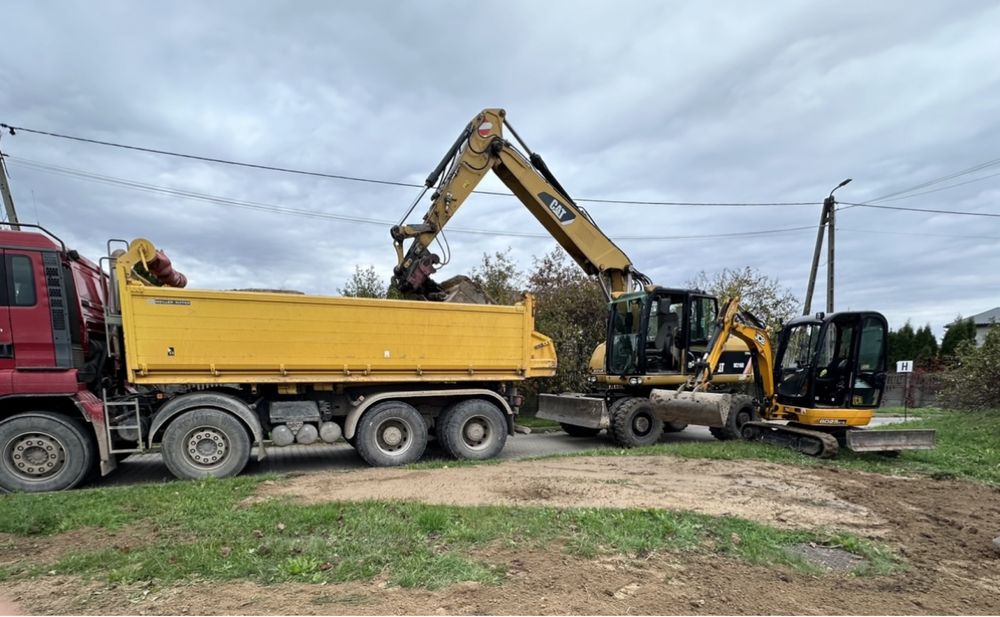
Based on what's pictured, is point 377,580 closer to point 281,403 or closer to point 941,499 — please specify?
point 281,403

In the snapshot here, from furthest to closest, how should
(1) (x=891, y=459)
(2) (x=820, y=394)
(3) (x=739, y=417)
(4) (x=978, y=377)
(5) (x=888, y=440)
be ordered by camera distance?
(4) (x=978, y=377) → (3) (x=739, y=417) → (2) (x=820, y=394) → (1) (x=891, y=459) → (5) (x=888, y=440)

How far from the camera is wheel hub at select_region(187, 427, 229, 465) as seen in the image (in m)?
6.88

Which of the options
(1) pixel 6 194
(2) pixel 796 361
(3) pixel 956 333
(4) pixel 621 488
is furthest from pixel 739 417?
(3) pixel 956 333

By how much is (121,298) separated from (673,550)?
6718mm

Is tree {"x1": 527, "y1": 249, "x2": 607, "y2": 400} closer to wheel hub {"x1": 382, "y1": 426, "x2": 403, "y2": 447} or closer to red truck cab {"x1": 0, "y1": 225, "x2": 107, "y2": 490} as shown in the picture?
wheel hub {"x1": 382, "y1": 426, "x2": 403, "y2": 447}

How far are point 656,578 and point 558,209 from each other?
762cm

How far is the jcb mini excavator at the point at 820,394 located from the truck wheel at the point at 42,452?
27.6ft

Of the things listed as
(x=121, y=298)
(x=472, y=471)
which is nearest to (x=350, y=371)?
(x=472, y=471)

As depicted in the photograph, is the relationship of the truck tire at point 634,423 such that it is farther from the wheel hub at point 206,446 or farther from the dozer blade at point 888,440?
the wheel hub at point 206,446

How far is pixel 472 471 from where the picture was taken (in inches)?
272

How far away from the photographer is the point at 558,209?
404 inches

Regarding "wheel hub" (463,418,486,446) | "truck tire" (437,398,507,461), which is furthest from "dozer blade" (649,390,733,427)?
"wheel hub" (463,418,486,446)

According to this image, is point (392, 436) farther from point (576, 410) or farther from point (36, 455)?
point (36, 455)

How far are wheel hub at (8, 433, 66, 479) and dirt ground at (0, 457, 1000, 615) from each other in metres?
2.44
